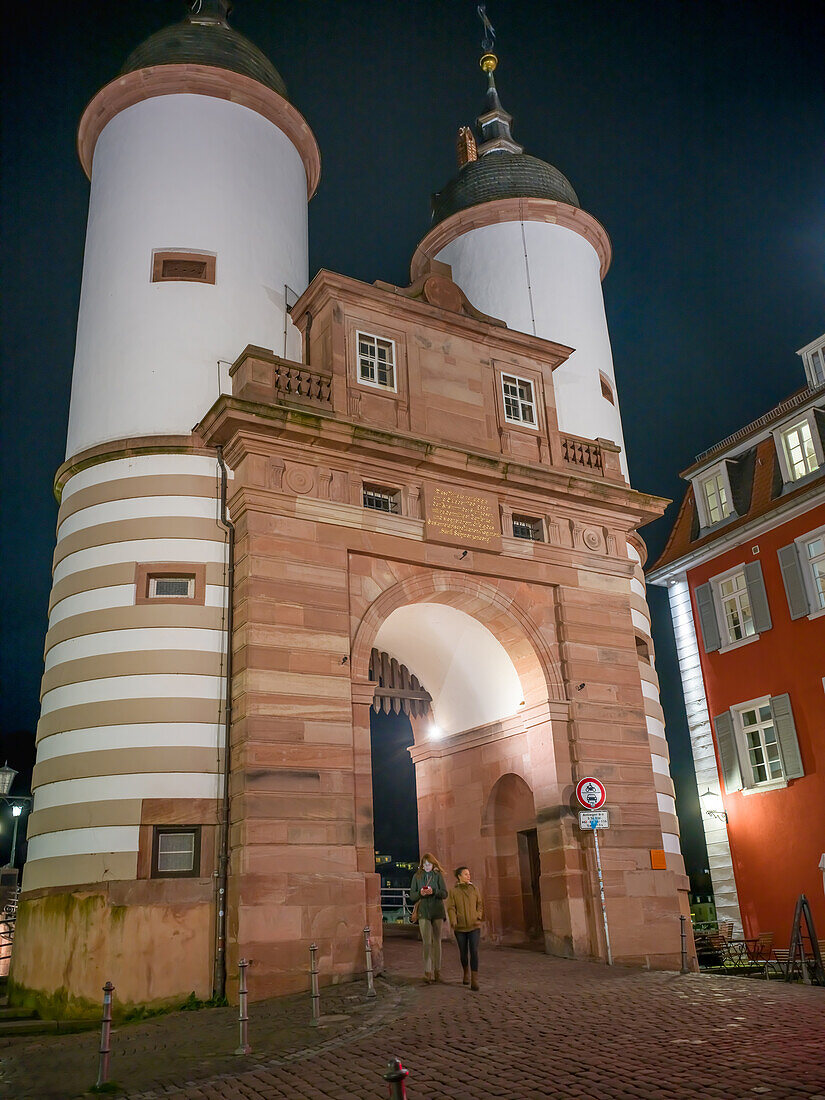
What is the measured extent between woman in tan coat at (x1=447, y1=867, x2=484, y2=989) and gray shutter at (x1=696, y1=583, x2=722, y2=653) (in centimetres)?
1992

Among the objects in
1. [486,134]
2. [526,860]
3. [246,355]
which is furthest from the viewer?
[486,134]

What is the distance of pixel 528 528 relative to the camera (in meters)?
22.7

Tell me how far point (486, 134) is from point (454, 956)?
101 ft

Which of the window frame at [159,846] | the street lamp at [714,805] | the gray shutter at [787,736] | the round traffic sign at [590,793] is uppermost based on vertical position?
the gray shutter at [787,736]

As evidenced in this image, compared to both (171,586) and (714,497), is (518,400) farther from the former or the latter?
(714,497)

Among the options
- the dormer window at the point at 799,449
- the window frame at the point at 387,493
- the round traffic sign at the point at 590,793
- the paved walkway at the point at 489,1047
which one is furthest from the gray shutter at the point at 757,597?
the paved walkway at the point at 489,1047

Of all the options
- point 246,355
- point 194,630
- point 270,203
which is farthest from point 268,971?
point 270,203

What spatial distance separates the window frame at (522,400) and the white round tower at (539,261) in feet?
11.1

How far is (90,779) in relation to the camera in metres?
17.5

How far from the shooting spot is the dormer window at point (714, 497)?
3412cm

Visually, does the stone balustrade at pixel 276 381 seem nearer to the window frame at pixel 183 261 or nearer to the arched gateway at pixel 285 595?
the arched gateway at pixel 285 595

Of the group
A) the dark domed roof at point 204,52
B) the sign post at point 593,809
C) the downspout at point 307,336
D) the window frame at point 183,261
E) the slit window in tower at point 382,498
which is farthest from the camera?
the dark domed roof at point 204,52

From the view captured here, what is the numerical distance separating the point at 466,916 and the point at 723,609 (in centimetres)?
2070

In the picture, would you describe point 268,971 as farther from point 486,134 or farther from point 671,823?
point 486,134
